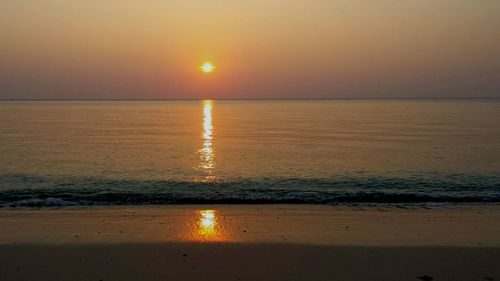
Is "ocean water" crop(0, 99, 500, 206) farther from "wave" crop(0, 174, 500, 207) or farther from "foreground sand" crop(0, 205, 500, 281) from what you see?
"foreground sand" crop(0, 205, 500, 281)

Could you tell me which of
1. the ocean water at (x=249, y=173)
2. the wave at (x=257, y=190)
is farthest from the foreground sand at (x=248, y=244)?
the ocean water at (x=249, y=173)

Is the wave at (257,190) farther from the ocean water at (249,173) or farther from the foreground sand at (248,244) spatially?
the foreground sand at (248,244)

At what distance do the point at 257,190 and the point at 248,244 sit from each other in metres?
9.97

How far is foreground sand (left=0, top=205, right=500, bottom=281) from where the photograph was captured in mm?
9523

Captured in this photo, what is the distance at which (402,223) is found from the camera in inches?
570

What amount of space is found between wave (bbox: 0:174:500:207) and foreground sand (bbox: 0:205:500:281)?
2.43 meters

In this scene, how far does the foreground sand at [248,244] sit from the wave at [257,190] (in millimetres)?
2433

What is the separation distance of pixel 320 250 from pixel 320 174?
15529 millimetres

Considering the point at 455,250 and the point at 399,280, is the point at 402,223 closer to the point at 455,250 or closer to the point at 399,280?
the point at 455,250

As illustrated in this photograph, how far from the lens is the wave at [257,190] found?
62.3ft

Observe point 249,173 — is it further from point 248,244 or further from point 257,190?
point 248,244

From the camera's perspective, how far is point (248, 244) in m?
11.6

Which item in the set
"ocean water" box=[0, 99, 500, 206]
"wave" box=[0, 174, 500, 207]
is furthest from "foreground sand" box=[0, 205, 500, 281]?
"ocean water" box=[0, 99, 500, 206]

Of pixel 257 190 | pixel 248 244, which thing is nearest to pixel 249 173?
pixel 257 190
